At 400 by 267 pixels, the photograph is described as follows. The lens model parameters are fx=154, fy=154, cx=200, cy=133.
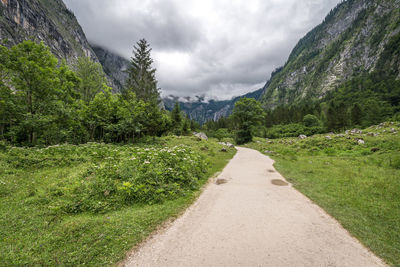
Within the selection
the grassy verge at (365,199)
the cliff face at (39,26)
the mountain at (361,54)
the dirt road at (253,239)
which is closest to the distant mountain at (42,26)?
the cliff face at (39,26)

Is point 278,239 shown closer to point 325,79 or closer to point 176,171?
point 176,171

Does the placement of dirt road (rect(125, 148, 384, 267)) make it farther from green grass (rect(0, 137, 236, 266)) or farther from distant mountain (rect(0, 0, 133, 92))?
distant mountain (rect(0, 0, 133, 92))

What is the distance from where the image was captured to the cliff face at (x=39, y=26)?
60.1 m

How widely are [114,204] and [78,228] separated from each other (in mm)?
1545

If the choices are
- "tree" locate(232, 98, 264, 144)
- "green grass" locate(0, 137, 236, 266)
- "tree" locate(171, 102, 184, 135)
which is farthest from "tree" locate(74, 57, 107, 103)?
"tree" locate(232, 98, 264, 144)

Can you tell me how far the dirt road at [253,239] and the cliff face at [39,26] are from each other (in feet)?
176

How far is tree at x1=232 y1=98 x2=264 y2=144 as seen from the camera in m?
36.1

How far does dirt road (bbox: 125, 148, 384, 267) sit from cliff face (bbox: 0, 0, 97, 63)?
53.6 m

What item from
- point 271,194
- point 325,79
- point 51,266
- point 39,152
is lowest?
point 271,194

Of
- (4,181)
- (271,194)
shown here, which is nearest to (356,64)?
(271,194)

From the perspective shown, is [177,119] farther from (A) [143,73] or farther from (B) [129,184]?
(B) [129,184]

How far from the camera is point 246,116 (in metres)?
36.8

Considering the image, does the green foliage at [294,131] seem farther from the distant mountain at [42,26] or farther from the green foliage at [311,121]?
the distant mountain at [42,26]

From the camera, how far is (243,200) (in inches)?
247
